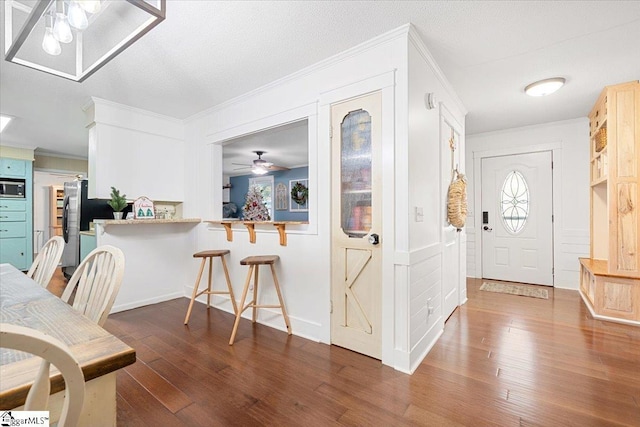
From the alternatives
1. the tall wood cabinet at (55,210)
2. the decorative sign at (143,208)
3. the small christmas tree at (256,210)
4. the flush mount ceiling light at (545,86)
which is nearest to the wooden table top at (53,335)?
the small christmas tree at (256,210)

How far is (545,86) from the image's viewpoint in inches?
114

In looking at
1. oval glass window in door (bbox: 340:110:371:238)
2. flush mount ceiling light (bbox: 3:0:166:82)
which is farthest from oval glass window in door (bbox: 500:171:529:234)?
flush mount ceiling light (bbox: 3:0:166:82)

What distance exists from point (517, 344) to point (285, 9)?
316 cm

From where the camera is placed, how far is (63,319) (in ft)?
3.35

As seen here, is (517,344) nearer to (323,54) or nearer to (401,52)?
(401,52)

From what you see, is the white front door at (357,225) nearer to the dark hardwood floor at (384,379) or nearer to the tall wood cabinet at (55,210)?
the dark hardwood floor at (384,379)

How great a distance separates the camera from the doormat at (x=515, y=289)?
13.0 feet

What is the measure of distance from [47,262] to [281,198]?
19.6 feet

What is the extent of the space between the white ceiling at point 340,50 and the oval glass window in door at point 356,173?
0.61m

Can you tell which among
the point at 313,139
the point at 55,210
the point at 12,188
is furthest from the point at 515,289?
the point at 55,210

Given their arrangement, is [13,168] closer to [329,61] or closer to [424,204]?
[329,61]

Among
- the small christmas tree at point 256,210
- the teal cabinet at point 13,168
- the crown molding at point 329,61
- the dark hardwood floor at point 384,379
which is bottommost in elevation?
the dark hardwood floor at point 384,379

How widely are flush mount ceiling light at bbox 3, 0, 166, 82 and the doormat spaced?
189 inches

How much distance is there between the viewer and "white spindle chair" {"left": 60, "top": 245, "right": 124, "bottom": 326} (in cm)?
123
